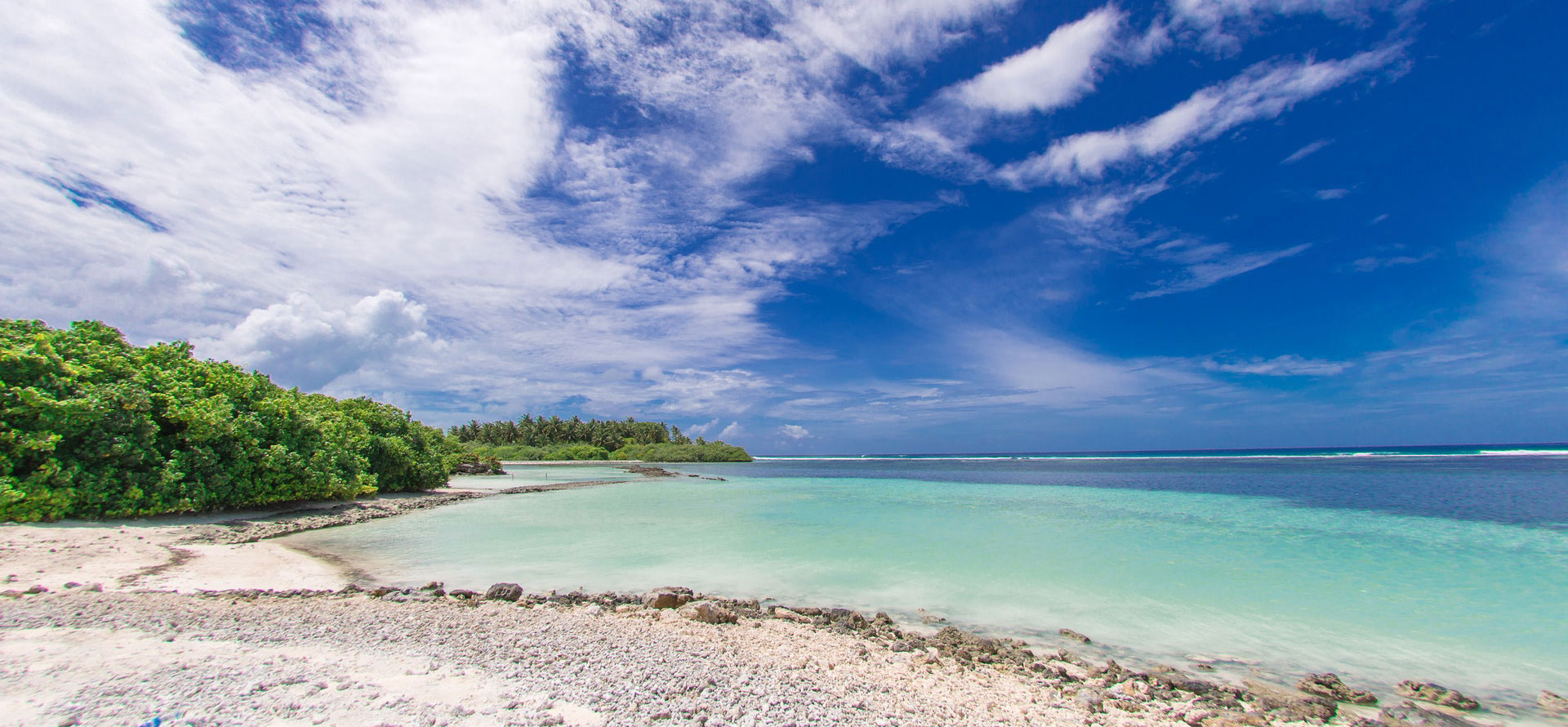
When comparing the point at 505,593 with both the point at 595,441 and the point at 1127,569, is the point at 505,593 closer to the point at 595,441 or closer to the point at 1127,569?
the point at 1127,569

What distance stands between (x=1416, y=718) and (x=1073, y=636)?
2973 millimetres

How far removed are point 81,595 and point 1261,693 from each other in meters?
13.0

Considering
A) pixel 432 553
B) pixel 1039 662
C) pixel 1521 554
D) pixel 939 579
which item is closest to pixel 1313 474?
pixel 1521 554

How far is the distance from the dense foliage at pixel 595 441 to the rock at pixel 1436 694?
88372mm

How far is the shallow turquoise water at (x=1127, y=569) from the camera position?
7.32m

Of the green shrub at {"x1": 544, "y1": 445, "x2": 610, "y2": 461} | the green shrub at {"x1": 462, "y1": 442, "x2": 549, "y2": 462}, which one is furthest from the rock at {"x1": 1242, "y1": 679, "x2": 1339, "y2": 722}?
the green shrub at {"x1": 544, "y1": 445, "x2": 610, "y2": 461}

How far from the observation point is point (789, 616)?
26.0 feet

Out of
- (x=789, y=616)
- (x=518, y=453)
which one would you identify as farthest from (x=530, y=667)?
(x=518, y=453)

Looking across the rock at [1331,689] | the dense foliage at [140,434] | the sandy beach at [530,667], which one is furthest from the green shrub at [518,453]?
the rock at [1331,689]

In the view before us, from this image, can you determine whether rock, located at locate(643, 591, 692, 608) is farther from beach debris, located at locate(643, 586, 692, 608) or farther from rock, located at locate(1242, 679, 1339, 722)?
rock, located at locate(1242, 679, 1339, 722)

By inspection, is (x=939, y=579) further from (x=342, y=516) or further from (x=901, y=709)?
(x=342, y=516)

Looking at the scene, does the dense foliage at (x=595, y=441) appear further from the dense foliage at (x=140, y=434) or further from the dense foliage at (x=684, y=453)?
the dense foliage at (x=140, y=434)

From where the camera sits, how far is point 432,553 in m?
12.4

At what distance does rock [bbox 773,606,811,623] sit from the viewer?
771 cm
